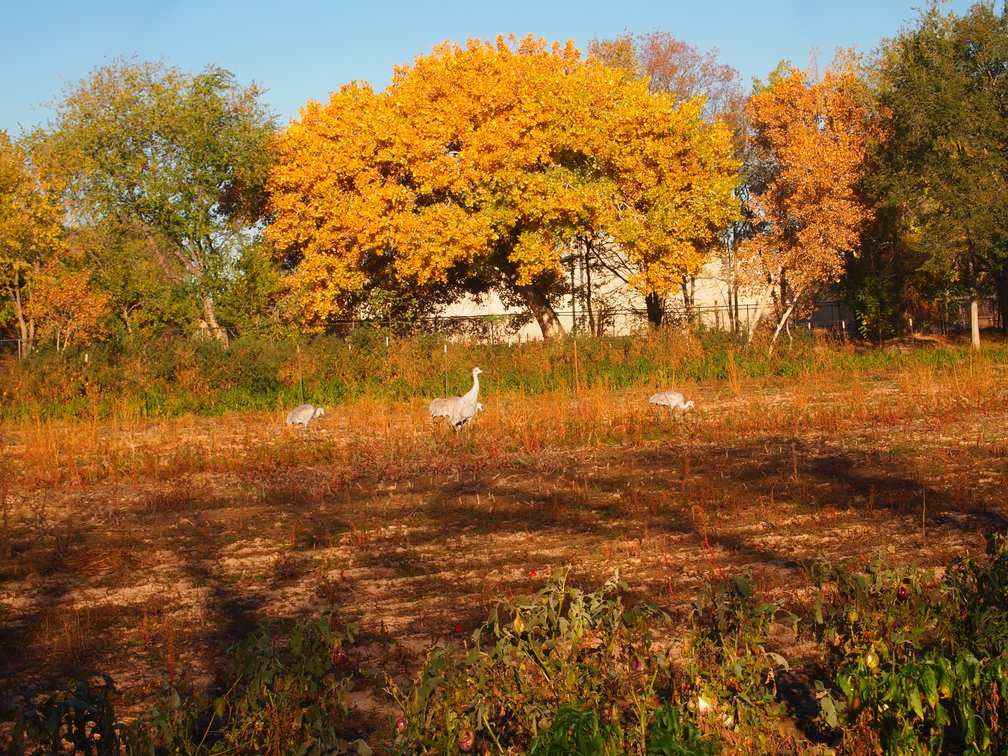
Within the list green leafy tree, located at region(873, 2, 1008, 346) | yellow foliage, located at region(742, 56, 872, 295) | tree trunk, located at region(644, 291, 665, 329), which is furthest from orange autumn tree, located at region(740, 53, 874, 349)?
tree trunk, located at region(644, 291, 665, 329)

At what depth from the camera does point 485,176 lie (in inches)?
1081

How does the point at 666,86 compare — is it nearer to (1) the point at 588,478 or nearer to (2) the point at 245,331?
(2) the point at 245,331

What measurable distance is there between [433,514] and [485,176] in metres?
18.3

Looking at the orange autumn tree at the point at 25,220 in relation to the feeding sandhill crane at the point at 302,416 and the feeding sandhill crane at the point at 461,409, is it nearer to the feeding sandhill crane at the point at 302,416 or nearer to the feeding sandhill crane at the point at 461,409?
the feeding sandhill crane at the point at 302,416

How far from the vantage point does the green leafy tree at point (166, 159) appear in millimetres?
29234

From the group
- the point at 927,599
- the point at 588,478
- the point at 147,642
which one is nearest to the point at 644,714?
the point at 927,599

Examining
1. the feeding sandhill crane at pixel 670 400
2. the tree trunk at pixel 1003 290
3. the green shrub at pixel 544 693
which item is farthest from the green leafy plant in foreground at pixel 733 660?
the tree trunk at pixel 1003 290

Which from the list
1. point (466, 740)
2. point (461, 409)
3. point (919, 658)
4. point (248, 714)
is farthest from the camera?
point (461, 409)

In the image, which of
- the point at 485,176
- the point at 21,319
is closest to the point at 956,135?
the point at 485,176

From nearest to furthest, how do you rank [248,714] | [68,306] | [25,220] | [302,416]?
[248,714]
[302,416]
[68,306]
[25,220]

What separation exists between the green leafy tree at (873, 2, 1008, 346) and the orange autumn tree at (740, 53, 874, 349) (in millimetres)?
1657

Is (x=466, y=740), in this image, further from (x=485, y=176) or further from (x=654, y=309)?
(x=654, y=309)

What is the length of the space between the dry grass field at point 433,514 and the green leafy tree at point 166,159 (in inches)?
524

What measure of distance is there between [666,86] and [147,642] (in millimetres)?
42161
